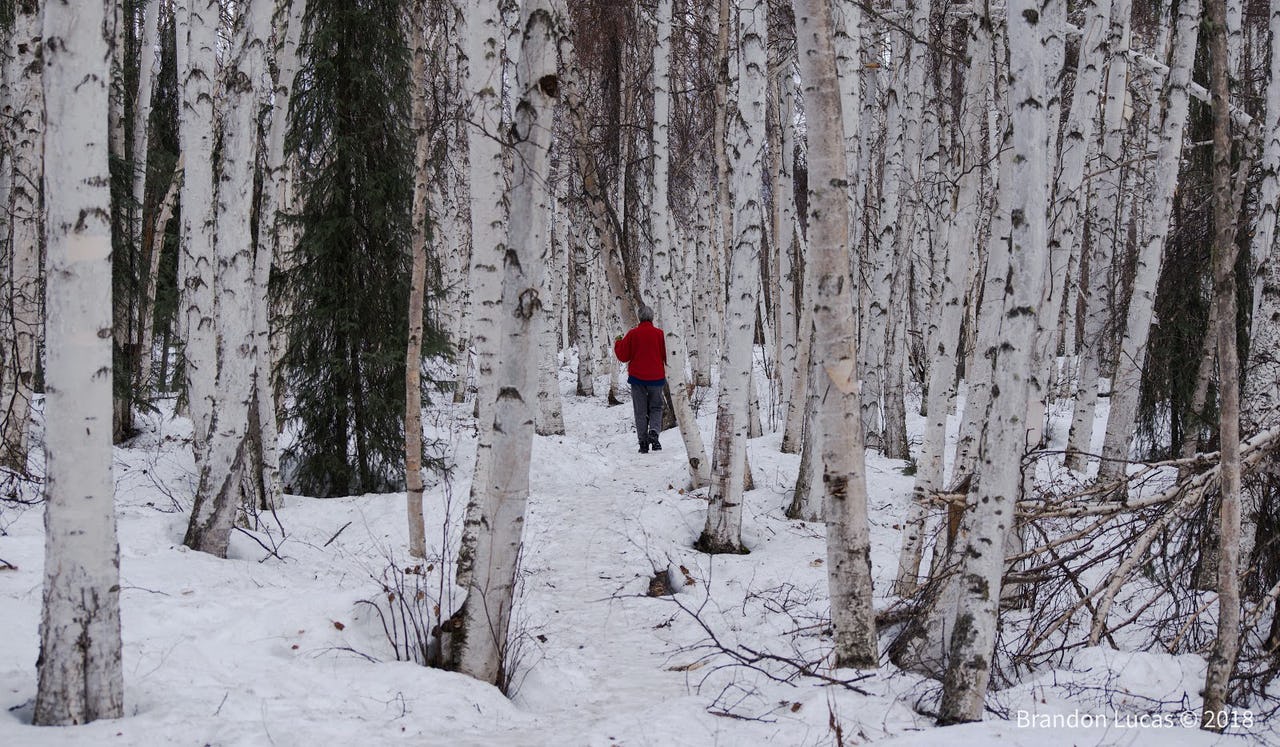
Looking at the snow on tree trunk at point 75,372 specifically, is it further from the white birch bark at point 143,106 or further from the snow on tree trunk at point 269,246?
the white birch bark at point 143,106

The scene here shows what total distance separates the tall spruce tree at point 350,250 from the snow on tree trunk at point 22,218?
235 centimetres

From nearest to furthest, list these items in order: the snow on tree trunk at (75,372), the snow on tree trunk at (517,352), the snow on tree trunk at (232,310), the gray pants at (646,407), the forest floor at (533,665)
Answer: the snow on tree trunk at (75,372) < the forest floor at (533,665) < the snow on tree trunk at (517,352) < the snow on tree trunk at (232,310) < the gray pants at (646,407)

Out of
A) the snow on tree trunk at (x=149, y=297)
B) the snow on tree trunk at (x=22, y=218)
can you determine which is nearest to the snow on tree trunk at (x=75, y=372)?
the snow on tree trunk at (x=22, y=218)

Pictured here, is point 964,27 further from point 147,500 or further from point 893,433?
point 147,500

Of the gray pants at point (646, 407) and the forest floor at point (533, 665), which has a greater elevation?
the gray pants at point (646, 407)

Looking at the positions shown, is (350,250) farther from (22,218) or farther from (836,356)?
(836,356)

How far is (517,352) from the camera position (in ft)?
13.6

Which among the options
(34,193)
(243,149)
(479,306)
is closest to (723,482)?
(479,306)

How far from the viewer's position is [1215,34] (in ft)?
11.4

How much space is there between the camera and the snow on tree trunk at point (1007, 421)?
3.48m

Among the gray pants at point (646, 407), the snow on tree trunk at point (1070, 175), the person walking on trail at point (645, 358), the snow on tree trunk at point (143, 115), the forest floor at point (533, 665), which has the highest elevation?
the snow on tree trunk at point (143, 115)

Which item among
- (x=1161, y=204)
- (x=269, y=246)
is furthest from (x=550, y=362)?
(x=1161, y=204)

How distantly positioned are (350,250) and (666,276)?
367 cm

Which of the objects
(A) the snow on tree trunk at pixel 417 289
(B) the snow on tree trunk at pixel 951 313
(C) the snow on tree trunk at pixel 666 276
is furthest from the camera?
(C) the snow on tree trunk at pixel 666 276
